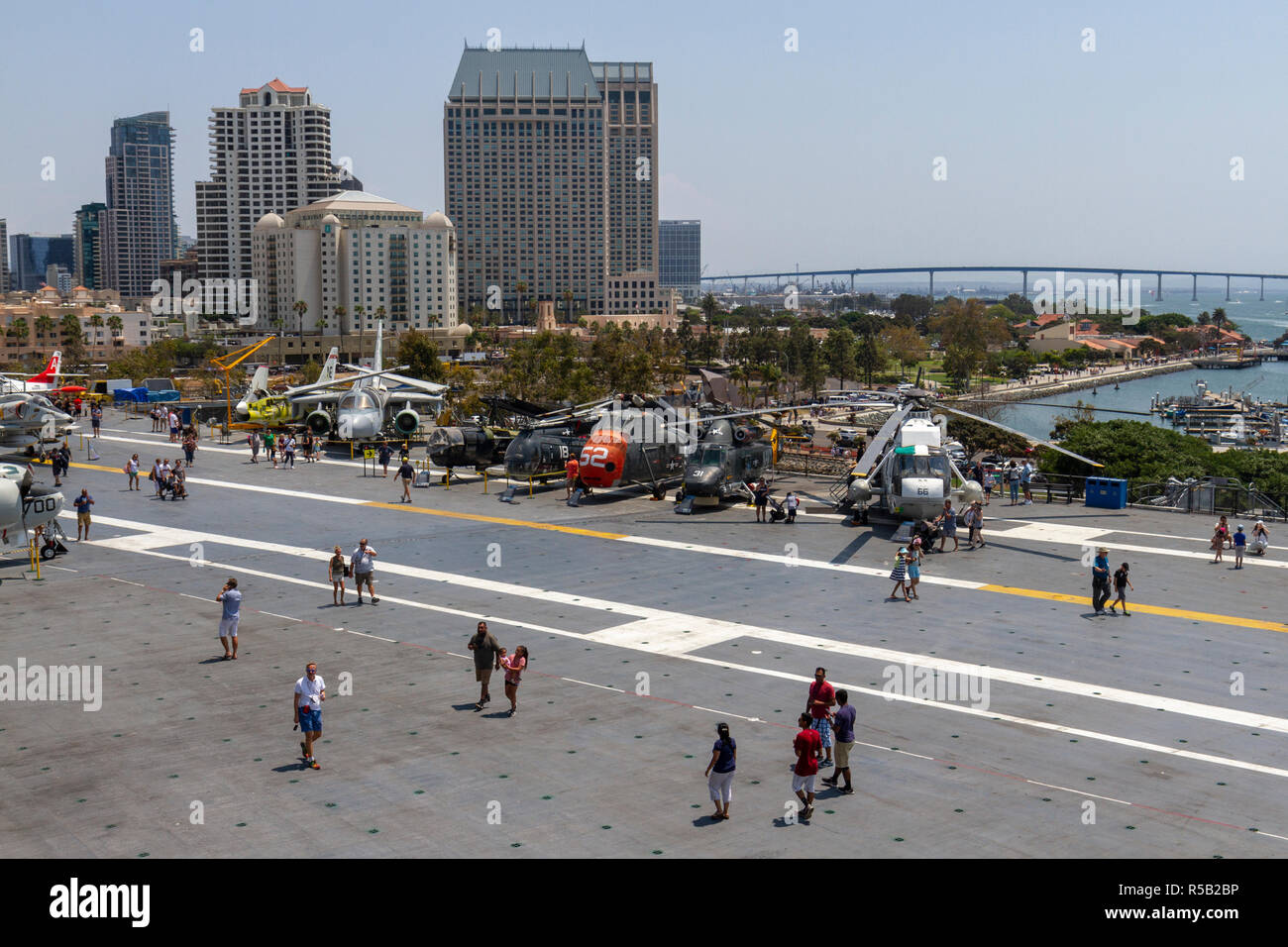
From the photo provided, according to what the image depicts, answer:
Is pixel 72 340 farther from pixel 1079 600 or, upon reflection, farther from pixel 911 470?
pixel 1079 600

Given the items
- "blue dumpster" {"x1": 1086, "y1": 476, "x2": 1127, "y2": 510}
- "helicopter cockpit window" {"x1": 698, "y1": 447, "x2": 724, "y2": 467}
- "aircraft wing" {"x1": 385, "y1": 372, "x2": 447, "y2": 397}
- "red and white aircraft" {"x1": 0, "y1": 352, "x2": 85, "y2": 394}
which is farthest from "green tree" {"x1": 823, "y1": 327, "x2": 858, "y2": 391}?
"helicopter cockpit window" {"x1": 698, "y1": 447, "x2": 724, "y2": 467}

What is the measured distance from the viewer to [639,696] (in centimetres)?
2214

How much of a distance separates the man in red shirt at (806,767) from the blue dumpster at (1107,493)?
30490 mm

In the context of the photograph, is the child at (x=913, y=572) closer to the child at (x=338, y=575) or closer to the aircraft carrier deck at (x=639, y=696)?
the aircraft carrier deck at (x=639, y=696)

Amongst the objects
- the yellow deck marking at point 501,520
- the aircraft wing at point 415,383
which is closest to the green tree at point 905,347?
the aircraft wing at point 415,383

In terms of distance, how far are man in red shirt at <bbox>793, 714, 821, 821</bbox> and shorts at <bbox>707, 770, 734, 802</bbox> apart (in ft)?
3.15

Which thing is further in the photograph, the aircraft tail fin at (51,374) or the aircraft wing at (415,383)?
the aircraft tail fin at (51,374)

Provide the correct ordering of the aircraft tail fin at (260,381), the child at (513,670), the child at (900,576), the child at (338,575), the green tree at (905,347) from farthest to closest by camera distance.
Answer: the green tree at (905,347), the aircraft tail fin at (260,381), the child at (900,576), the child at (338,575), the child at (513,670)

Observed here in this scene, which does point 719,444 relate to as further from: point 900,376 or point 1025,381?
point 1025,381

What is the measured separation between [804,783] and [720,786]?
1161mm

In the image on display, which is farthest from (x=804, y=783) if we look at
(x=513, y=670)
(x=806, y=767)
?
(x=513, y=670)

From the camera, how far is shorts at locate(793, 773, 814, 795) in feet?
53.8

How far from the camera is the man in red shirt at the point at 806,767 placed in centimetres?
1638
